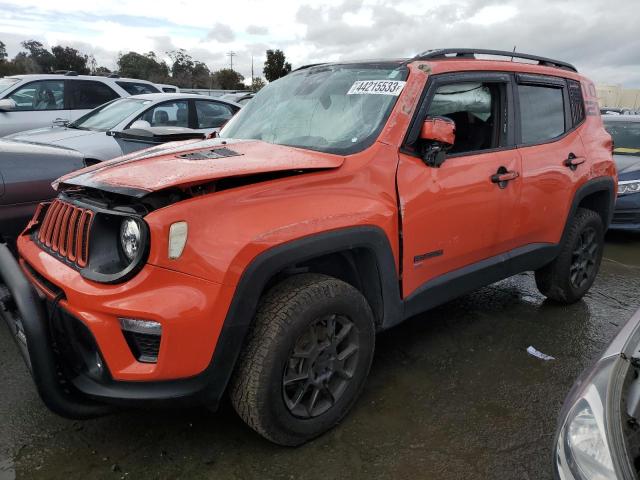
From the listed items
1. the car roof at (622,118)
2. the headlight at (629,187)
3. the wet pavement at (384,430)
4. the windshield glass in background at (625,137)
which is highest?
the car roof at (622,118)

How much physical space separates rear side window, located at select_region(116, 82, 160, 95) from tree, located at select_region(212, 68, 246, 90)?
48479 mm

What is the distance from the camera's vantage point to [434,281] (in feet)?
9.42

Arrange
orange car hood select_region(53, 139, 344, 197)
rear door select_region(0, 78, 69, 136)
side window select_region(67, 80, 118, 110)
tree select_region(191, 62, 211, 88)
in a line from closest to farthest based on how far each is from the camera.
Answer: orange car hood select_region(53, 139, 344, 197)
rear door select_region(0, 78, 69, 136)
side window select_region(67, 80, 118, 110)
tree select_region(191, 62, 211, 88)

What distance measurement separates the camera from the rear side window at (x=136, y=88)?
9.03m

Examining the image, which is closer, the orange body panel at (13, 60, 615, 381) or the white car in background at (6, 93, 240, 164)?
the orange body panel at (13, 60, 615, 381)

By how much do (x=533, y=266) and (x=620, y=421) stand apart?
2.35m

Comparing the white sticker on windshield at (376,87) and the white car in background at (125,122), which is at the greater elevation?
the white sticker on windshield at (376,87)

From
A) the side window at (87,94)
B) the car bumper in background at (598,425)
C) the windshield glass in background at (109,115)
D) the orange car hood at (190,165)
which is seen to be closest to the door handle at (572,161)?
the orange car hood at (190,165)

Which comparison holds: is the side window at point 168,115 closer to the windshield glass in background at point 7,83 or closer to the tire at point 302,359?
the windshield glass in background at point 7,83

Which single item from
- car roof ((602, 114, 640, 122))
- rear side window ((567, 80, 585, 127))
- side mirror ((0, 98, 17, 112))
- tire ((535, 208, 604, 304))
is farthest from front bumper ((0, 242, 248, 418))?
car roof ((602, 114, 640, 122))

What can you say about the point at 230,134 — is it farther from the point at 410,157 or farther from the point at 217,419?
the point at 217,419

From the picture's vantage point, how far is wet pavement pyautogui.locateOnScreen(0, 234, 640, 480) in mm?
2289

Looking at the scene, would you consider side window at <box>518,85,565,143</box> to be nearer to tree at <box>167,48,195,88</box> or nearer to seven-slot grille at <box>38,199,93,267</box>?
seven-slot grille at <box>38,199,93,267</box>

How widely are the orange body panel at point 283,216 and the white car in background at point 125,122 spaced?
107 inches
